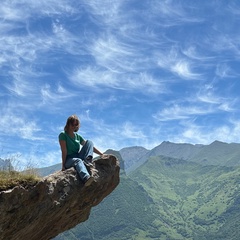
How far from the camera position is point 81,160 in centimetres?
1461

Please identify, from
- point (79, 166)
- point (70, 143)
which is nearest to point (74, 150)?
point (70, 143)

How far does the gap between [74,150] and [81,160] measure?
581 mm

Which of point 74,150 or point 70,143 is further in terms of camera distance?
point 74,150

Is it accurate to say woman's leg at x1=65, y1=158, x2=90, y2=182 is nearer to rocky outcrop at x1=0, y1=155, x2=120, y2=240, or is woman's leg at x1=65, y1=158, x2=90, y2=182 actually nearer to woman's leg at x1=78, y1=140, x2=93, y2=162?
rocky outcrop at x1=0, y1=155, x2=120, y2=240

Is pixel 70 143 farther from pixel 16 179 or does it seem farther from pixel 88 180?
pixel 16 179

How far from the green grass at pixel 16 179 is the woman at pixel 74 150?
208cm

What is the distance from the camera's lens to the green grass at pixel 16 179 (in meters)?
11.6

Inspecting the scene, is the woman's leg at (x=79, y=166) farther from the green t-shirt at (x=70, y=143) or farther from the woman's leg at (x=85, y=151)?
the woman's leg at (x=85, y=151)

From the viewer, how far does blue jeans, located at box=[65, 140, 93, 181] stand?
14.4 meters

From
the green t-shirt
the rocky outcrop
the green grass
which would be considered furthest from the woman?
the green grass

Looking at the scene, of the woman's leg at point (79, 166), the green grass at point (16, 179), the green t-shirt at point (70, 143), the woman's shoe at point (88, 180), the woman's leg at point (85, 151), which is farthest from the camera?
the woman's leg at point (85, 151)

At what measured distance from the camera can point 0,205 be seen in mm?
11250

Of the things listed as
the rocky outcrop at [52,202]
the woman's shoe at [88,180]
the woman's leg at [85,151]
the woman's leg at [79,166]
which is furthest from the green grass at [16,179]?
the woman's leg at [85,151]

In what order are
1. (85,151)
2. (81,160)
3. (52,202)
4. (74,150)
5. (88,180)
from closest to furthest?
(52,202) < (88,180) < (81,160) < (74,150) < (85,151)
